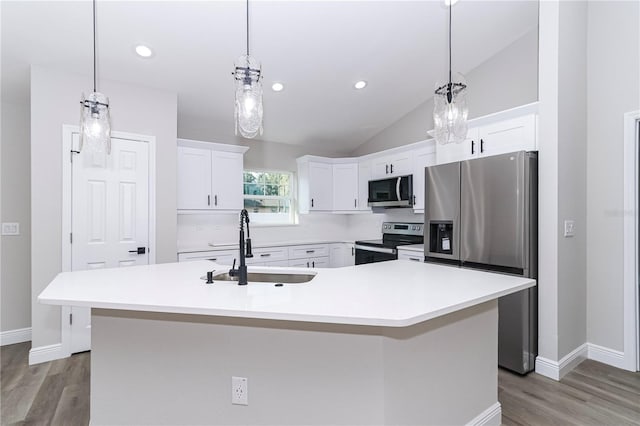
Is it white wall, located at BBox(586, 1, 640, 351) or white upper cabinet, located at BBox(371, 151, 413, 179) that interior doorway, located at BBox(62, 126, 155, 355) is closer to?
white upper cabinet, located at BBox(371, 151, 413, 179)

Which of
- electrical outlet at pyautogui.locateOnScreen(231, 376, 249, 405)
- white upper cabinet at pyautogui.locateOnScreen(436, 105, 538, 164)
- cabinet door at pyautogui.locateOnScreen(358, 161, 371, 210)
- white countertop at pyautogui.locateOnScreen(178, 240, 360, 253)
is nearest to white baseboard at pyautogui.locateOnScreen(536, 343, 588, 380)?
white upper cabinet at pyautogui.locateOnScreen(436, 105, 538, 164)

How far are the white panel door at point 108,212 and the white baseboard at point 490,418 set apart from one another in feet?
10.3

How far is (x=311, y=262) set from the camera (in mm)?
4828

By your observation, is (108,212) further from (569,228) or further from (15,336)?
(569,228)

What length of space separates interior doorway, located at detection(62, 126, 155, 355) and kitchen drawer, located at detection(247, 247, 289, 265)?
127 cm

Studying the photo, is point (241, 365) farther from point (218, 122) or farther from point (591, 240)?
point (218, 122)

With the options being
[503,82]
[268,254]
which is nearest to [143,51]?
[268,254]

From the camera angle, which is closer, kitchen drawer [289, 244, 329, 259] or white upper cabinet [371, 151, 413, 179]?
white upper cabinet [371, 151, 413, 179]

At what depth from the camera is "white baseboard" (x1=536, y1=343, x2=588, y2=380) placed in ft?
8.31

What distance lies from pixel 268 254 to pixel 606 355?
11.7ft

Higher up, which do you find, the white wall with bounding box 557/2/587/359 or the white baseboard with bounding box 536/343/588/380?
the white wall with bounding box 557/2/587/359

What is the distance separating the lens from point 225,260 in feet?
13.1

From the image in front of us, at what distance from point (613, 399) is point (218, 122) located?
4645 millimetres

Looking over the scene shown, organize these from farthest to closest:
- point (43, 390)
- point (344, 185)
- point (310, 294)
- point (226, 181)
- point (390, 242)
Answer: point (344, 185), point (390, 242), point (226, 181), point (43, 390), point (310, 294)
